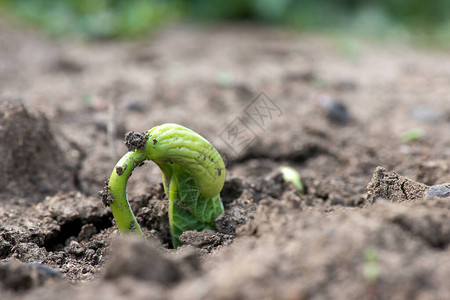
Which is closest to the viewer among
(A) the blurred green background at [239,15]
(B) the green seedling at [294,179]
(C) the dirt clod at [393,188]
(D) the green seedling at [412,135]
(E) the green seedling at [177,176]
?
(E) the green seedling at [177,176]

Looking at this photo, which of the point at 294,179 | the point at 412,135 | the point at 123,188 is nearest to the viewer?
the point at 123,188

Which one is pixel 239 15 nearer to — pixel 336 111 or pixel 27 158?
pixel 336 111

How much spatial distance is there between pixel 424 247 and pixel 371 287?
32cm

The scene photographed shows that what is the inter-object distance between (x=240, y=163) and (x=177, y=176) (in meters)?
1.34

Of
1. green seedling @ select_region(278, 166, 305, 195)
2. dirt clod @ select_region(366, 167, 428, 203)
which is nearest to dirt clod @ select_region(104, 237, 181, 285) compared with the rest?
dirt clod @ select_region(366, 167, 428, 203)

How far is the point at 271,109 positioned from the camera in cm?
460

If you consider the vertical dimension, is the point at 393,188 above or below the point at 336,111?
above

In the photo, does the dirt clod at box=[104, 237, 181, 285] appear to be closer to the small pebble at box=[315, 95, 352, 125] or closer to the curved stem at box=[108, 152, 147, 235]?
the curved stem at box=[108, 152, 147, 235]

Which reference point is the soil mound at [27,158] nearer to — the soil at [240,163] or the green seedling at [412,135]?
the soil at [240,163]

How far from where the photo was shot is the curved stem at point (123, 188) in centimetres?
220

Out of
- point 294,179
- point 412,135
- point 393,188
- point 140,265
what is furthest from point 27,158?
point 412,135

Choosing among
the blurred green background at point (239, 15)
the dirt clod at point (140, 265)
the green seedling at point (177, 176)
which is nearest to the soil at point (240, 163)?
the dirt clod at point (140, 265)

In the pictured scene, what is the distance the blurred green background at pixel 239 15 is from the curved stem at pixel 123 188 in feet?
17.9

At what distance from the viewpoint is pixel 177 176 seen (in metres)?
2.43
